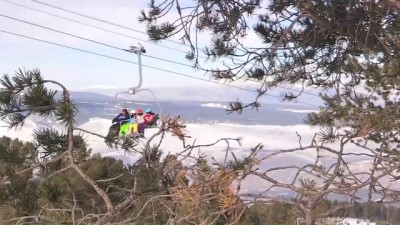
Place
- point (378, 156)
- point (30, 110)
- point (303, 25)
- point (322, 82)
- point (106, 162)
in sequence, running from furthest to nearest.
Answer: point (322, 82) < point (303, 25) < point (106, 162) < point (378, 156) < point (30, 110)

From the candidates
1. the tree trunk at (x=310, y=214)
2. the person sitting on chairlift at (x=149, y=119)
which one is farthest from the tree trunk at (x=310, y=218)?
the person sitting on chairlift at (x=149, y=119)

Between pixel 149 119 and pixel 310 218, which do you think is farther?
pixel 149 119

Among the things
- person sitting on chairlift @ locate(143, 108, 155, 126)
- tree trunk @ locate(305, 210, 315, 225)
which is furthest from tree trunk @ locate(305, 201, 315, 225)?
person sitting on chairlift @ locate(143, 108, 155, 126)

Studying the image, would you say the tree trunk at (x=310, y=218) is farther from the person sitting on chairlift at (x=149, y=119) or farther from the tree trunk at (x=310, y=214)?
the person sitting on chairlift at (x=149, y=119)

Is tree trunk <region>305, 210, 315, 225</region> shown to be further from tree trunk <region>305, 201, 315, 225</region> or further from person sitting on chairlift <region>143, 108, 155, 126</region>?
person sitting on chairlift <region>143, 108, 155, 126</region>

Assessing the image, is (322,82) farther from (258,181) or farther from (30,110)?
(30,110)

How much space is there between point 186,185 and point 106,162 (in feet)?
0.79

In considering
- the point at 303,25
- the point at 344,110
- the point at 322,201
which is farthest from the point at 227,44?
the point at 322,201

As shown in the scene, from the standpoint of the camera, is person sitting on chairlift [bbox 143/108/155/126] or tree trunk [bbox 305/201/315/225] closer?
tree trunk [bbox 305/201/315/225]

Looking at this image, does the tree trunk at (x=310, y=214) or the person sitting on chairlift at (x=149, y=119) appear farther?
the person sitting on chairlift at (x=149, y=119)

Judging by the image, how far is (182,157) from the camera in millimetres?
1085

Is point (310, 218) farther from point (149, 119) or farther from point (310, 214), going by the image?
point (149, 119)

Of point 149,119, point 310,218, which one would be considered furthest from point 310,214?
point 149,119

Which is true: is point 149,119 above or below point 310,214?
above
